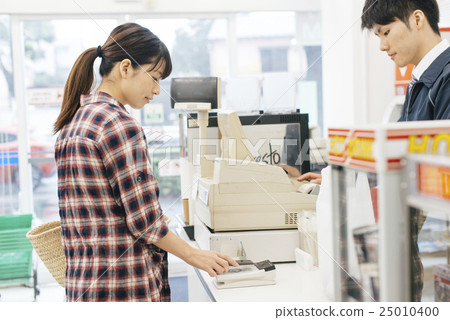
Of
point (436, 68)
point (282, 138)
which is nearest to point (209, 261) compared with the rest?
point (282, 138)

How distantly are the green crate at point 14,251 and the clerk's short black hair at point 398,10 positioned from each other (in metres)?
2.74

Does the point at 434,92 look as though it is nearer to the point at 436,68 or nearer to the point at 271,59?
the point at 436,68

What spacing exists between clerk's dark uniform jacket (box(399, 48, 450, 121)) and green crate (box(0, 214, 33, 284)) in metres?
2.73

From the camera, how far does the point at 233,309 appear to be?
1.03 metres

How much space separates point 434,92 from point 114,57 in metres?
0.99

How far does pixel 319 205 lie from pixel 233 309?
539mm

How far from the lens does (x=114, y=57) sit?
1450 millimetres

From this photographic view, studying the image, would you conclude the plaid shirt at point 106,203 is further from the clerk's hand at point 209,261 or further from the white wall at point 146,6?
the white wall at point 146,6

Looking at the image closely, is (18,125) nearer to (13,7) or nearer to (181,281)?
(13,7)

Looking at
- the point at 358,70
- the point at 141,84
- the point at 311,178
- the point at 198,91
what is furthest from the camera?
the point at 358,70

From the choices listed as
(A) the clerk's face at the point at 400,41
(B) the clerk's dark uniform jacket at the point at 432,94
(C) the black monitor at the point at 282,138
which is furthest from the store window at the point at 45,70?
(B) the clerk's dark uniform jacket at the point at 432,94

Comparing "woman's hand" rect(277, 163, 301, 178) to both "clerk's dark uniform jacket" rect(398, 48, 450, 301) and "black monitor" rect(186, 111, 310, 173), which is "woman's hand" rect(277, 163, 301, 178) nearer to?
"black monitor" rect(186, 111, 310, 173)

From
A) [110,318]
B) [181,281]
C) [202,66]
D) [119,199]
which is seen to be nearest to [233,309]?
[110,318]

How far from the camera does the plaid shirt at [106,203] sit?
134 centimetres
